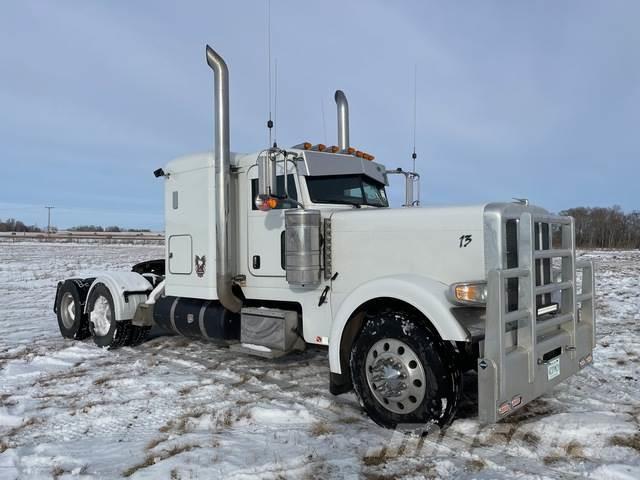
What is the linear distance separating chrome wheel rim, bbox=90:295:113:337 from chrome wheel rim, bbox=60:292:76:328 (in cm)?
67

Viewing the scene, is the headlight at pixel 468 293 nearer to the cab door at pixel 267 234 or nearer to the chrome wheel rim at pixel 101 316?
the cab door at pixel 267 234

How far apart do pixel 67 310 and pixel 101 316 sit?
39.7 inches

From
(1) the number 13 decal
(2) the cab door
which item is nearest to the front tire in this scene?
(2) the cab door

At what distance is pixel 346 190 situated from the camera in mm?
6062

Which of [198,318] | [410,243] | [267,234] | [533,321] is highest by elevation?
[267,234]

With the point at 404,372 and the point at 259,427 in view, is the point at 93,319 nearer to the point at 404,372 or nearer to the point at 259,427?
the point at 259,427

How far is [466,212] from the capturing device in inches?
175

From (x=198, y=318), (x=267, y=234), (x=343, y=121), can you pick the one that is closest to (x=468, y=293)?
(x=267, y=234)

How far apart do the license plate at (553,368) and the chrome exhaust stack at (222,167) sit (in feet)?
11.6

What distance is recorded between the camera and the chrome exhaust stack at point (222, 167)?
6133 mm

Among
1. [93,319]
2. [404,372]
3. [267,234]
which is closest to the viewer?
[404,372]

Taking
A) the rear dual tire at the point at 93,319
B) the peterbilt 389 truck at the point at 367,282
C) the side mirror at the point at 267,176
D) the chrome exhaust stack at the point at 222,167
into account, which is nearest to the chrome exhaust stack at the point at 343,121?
the peterbilt 389 truck at the point at 367,282

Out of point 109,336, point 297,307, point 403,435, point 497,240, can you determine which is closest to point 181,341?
point 109,336

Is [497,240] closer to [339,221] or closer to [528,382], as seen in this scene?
[528,382]
